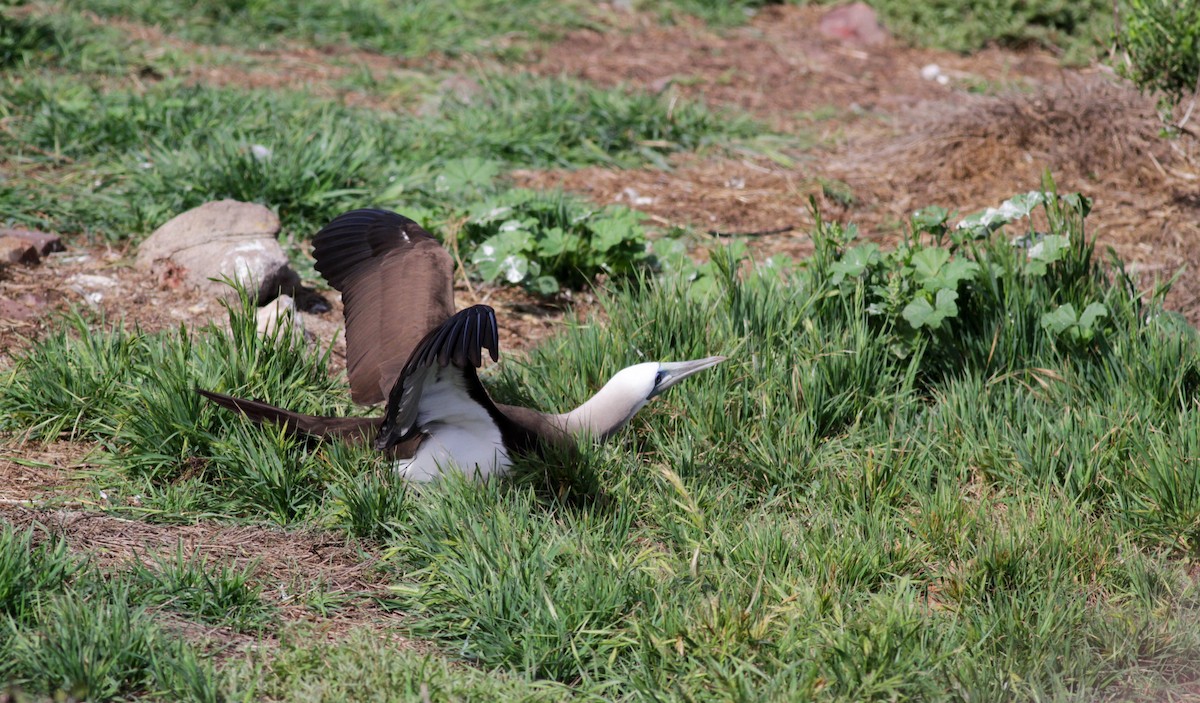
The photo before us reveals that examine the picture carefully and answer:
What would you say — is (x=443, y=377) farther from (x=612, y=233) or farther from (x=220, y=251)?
(x=220, y=251)

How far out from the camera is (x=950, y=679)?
8.85ft

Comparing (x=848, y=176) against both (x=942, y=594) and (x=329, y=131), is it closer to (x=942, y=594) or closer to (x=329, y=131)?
(x=329, y=131)

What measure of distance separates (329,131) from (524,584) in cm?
353

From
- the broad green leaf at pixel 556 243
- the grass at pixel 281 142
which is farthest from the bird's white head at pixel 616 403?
the grass at pixel 281 142

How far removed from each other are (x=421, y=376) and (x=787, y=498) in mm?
1222

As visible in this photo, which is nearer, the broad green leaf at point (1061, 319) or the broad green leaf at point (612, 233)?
the broad green leaf at point (1061, 319)

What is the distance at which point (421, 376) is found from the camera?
10.3 feet

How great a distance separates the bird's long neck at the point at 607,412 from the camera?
3.65 meters

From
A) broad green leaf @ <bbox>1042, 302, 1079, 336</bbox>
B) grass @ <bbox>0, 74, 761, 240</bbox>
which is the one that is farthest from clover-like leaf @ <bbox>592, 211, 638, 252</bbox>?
broad green leaf @ <bbox>1042, 302, 1079, 336</bbox>

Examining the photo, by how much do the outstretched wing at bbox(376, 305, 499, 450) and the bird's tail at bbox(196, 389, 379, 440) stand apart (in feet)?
0.37

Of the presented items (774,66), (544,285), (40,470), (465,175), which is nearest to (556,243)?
(544,285)

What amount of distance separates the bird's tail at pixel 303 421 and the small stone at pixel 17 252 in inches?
70.4

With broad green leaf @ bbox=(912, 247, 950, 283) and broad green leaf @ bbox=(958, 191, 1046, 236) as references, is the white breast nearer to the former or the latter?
broad green leaf @ bbox=(912, 247, 950, 283)

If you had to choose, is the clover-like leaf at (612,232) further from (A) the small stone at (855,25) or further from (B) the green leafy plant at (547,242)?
(A) the small stone at (855,25)
